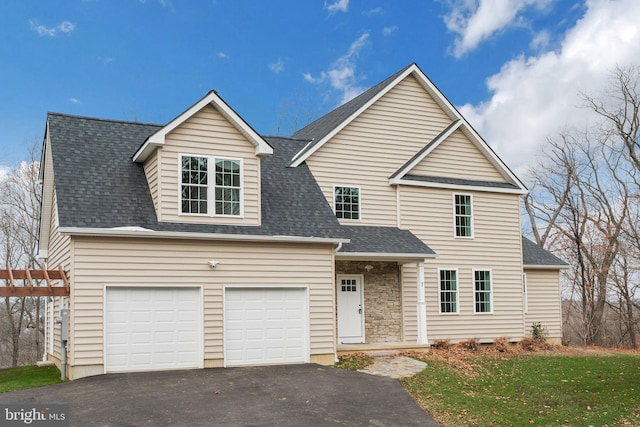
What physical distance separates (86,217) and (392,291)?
9.86 m

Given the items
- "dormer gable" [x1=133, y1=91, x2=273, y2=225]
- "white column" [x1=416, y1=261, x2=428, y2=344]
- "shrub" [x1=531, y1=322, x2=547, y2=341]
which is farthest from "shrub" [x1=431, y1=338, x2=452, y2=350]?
"dormer gable" [x1=133, y1=91, x2=273, y2=225]

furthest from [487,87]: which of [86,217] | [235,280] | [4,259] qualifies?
[4,259]

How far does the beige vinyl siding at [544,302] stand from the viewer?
2372 centimetres

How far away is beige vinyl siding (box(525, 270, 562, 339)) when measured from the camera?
77.8ft

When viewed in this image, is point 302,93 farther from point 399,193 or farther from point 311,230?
point 311,230

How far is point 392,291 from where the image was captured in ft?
66.4

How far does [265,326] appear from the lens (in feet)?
51.9

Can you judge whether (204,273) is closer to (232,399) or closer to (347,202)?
(232,399)

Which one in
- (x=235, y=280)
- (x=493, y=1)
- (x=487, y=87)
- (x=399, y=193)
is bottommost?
(x=235, y=280)

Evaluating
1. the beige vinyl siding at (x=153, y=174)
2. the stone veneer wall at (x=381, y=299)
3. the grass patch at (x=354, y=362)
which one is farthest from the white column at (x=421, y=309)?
the beige vinyl siding at (x=153, y=174)

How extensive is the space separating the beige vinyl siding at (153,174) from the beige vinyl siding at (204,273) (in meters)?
1.16

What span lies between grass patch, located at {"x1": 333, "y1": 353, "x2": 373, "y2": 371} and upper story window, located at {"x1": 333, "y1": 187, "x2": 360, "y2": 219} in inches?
183

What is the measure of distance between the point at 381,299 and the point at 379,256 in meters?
2.00

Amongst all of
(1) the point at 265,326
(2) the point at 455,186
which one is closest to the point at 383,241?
(2) the point at 455,186
